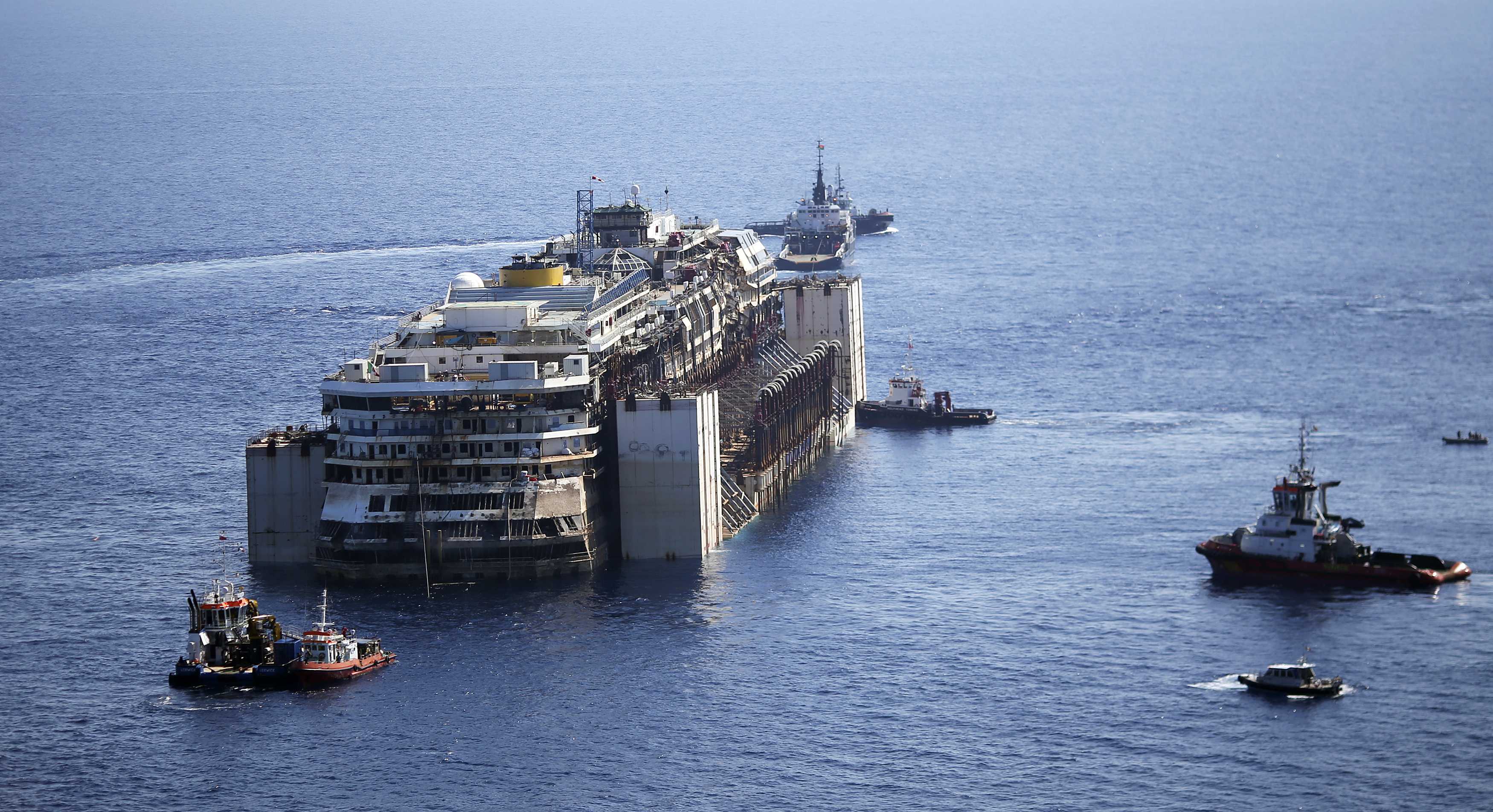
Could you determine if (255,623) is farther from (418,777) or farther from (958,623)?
(958,623)

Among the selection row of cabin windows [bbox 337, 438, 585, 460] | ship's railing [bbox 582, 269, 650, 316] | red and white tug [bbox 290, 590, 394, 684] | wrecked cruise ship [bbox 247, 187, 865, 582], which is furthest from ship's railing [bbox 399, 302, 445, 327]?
red and white tug [bbox 290, 590, 394, 684]

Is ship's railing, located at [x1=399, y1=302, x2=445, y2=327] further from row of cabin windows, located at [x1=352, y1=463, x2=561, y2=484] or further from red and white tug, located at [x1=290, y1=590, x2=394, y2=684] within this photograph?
red and white tug, located at [x1=290, y1=590, x2=394, y2=684]

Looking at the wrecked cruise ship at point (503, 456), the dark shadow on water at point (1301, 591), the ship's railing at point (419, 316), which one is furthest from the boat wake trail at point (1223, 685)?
the ship's railing at point (419, 316)

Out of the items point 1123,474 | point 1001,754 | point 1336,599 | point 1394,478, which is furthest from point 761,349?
point 1001,754

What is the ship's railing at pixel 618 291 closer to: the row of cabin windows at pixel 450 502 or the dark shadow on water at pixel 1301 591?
the row of cabin windows at pixel 450 502

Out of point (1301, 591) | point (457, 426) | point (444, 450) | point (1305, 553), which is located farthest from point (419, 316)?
point (1301, 591)
